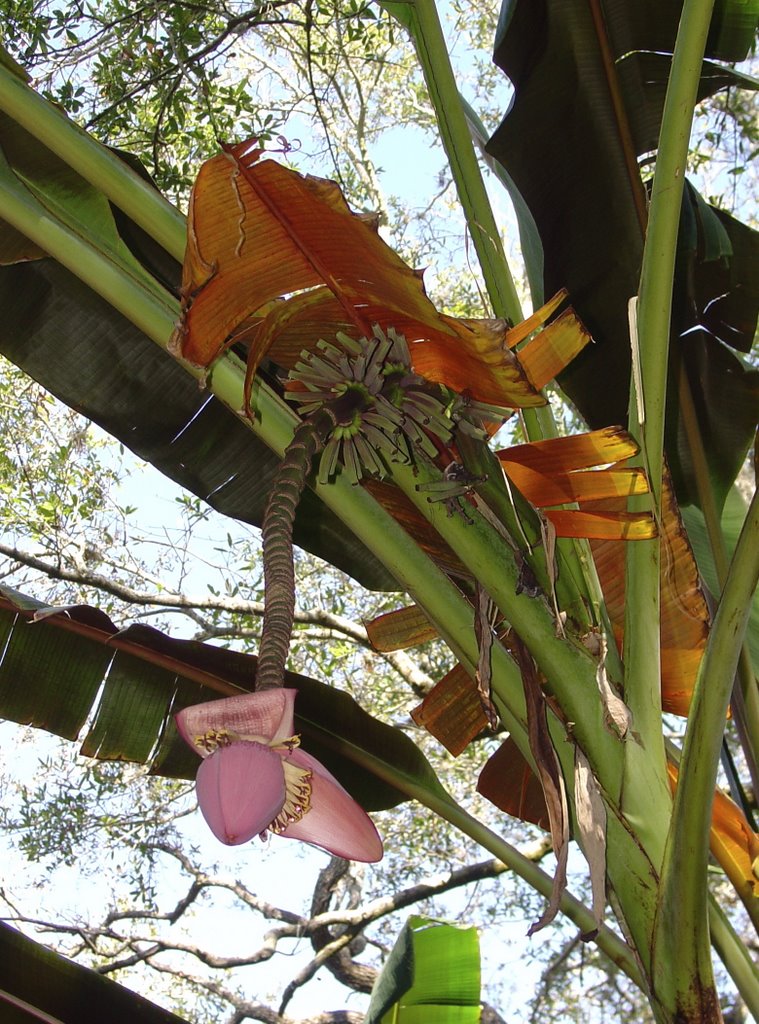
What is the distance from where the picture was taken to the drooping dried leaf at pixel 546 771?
3.42 ft

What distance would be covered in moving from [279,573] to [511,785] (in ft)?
4.13

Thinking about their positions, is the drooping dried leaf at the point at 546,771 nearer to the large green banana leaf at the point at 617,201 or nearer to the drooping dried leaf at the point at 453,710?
the drooping dried leaf at the point at 453,710

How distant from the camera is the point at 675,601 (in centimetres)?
166

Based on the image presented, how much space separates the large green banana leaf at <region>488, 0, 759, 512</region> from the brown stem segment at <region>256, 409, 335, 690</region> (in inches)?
50.0

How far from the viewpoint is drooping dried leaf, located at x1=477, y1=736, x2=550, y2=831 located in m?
1.85

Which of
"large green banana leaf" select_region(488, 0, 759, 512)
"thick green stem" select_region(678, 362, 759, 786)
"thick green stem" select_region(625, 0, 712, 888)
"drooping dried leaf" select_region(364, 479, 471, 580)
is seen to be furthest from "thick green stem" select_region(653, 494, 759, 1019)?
"large green banana leaf" select_region(488, 0, 759, 512)

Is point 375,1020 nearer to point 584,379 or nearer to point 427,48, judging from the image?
point 584,379

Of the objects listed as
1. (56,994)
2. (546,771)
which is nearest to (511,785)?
(546,771)

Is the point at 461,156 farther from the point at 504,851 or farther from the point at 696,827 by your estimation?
the point at 504,851

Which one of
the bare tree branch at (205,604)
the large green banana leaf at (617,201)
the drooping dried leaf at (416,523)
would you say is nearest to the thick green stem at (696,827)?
the drooping dried leaf at (416,523)

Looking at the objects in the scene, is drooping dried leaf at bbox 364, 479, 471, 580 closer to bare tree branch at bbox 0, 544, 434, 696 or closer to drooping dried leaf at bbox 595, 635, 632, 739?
drooping dried leaf at bbox 595, 635, 632, 739

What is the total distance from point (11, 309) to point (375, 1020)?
1.39 m

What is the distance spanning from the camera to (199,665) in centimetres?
189

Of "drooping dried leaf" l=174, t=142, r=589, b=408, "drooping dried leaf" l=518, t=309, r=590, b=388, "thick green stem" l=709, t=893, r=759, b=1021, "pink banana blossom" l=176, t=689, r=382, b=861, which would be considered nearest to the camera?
"pink banana blossom" l=176, t=689, r=382, b=861
